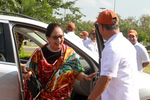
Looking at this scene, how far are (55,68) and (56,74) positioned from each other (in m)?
0.07

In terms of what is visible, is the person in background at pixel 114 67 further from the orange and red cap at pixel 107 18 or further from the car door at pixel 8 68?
the car door at pixel 8 68

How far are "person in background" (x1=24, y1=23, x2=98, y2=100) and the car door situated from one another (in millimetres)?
107

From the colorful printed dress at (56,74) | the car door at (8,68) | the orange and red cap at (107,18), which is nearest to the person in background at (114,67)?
the orange and red cap at (107,18)

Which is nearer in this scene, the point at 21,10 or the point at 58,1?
the point at 21,10

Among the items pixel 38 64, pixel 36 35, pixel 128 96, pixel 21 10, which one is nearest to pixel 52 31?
pixel 38 64

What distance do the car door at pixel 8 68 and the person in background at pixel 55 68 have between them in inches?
4.2

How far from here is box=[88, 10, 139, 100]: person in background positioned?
5.98ft

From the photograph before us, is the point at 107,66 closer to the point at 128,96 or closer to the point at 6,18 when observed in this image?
the point at 128,96

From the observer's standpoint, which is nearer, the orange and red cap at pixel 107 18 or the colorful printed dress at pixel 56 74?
the orange and red cap at pixel 107 18

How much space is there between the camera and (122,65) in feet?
6.20

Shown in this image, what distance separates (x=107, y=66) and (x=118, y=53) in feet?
0.49

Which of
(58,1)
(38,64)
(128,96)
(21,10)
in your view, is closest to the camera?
(128,96)

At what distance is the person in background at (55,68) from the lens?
7.50ft

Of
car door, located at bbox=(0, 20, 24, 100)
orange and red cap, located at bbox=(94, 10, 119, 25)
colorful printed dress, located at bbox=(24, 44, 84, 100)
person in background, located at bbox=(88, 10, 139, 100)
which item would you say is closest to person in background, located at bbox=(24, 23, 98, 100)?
colorful printed dress, located at bbox=(24, 44, 84, 100)
